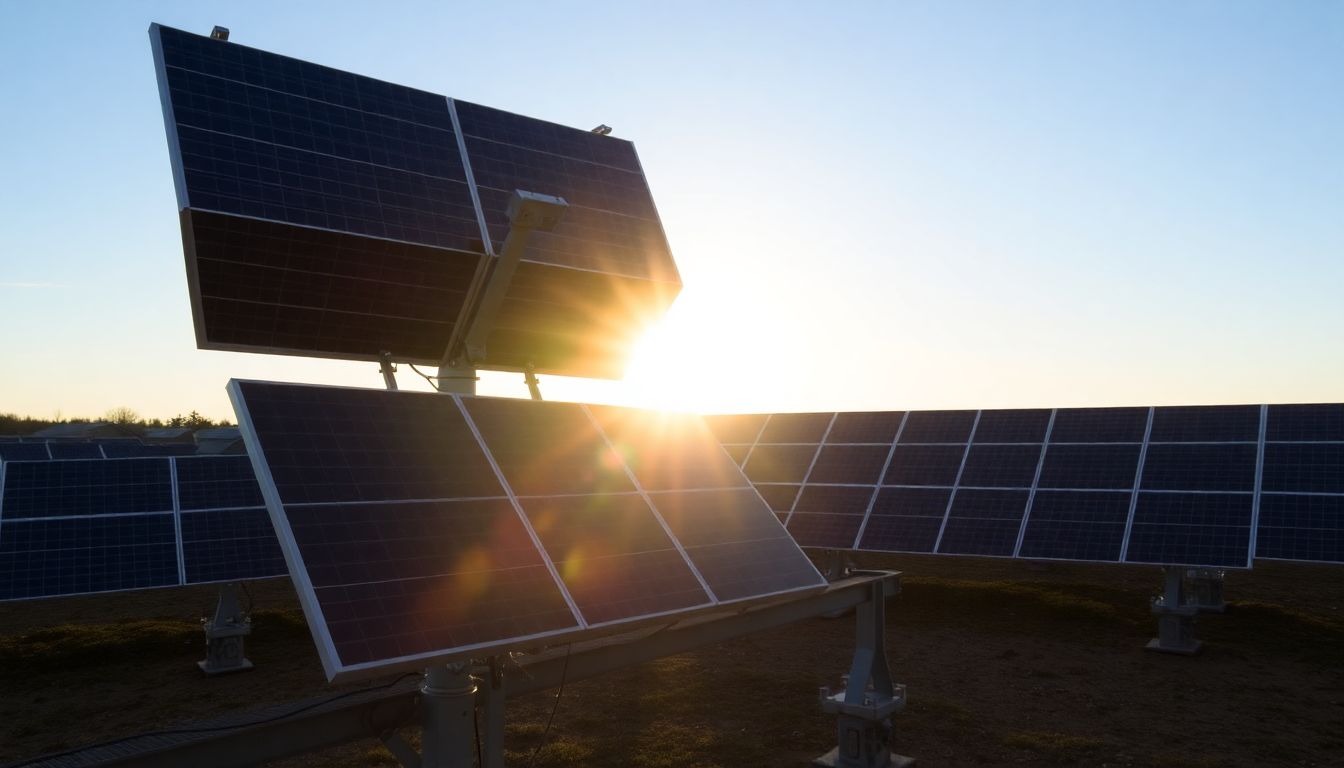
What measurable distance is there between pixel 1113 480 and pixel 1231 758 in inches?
300

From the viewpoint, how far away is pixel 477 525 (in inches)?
244

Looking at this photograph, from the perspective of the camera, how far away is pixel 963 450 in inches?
855

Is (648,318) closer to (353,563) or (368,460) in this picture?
(368,460)

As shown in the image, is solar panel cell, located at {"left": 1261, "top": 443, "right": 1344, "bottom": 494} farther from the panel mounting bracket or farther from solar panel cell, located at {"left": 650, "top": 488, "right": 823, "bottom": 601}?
the panel mounting bracket

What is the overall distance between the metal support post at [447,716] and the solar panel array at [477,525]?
2.77ft

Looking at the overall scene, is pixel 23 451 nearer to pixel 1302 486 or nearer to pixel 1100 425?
pixel 1100 425

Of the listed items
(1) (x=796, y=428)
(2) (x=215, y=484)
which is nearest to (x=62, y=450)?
(2) (x=215, y=484)

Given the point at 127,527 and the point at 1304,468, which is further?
the point at 1304,468

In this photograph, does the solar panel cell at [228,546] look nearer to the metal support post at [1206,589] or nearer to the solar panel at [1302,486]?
the solar panel at [1302,486]

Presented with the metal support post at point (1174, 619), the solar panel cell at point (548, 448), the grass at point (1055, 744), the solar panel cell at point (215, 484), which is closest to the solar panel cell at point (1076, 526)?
the metal support post at point (1174, 619)

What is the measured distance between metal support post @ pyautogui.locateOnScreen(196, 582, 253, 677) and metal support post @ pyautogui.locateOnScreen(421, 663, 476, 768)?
13.8m

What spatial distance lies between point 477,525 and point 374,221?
2890 millimetres

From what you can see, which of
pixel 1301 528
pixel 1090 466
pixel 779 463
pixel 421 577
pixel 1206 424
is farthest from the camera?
pixel 779 463

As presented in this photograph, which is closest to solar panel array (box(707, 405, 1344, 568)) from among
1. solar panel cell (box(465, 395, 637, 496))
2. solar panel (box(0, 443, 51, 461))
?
solar panel cell (box(465, 395, 637, 496))
